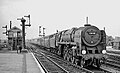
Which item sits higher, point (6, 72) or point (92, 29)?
point (92, 29)

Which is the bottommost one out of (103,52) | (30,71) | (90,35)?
(30,71)

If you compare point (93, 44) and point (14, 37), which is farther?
point (14, 37)

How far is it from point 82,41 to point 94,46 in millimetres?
→ 1124

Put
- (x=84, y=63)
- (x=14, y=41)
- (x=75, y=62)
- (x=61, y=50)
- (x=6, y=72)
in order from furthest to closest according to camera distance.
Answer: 1. (x=14, y=41)
2. (x=61, y=50)
3. (x=75, y=62)
4. (x=84, y=63)
5. (x=6, y=72)

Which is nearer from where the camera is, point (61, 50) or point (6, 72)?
point (6, 72)

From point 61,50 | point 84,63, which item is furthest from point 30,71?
point 61,50

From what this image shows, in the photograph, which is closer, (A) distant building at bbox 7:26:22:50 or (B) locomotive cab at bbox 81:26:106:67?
(B) locomotive cab at bbox 81:26:106:67

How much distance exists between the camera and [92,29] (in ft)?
57.7

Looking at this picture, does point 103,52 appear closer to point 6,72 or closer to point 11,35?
point 6,72

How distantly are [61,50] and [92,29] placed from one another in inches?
323

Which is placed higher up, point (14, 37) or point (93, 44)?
point (14, 37)

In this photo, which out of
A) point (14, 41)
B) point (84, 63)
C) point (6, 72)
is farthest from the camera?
point (14, 41)

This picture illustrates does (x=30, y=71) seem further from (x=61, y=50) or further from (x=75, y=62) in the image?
(x=61, y=50)

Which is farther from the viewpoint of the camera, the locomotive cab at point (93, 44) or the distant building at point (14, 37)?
the distant building at point (14, 37)
